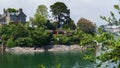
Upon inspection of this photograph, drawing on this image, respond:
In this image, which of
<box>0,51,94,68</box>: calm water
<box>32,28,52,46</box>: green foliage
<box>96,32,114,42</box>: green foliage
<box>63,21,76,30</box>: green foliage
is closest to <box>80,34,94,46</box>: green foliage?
<box>96,32,114,42</box>: green foliage

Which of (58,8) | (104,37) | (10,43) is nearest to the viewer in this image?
(104,37)

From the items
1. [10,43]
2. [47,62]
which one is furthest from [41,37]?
[47,62]

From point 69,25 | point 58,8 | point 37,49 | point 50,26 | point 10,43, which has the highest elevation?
point 58,8

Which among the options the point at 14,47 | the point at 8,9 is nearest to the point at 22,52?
the point at 14,47

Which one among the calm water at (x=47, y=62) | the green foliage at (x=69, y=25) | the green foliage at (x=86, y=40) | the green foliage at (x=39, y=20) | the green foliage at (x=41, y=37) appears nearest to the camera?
the green foliage at (x=86, y=40)

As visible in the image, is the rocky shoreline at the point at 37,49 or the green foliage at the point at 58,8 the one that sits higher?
the green foliage at the point at 58,8

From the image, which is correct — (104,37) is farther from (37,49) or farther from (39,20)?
Result: (39,20)

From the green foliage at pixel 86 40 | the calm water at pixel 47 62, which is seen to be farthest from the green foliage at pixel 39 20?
the green foliage at pixel 86 40

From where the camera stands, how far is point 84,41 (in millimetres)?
7727

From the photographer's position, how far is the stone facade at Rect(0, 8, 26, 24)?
96750mm

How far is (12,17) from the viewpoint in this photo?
97750 mm

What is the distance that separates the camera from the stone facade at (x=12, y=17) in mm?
96750

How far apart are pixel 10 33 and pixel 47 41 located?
836 cm

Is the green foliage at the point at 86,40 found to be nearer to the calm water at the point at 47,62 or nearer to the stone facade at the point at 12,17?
the calm water at the point at 47,62
